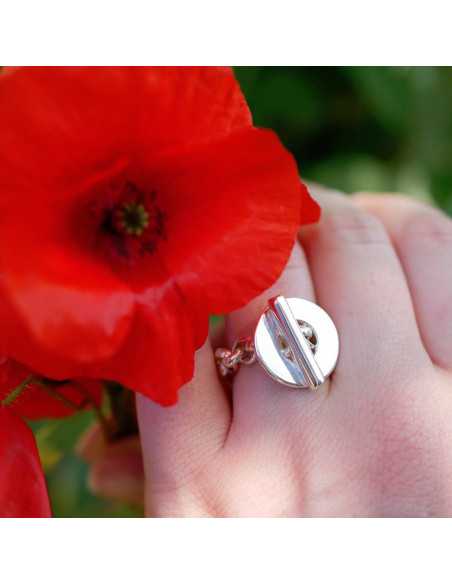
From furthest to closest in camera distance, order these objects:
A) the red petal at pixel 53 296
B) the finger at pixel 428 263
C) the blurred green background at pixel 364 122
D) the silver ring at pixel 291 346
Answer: the blurred green background at pixel 364 122
the finger at pixel 428 263
the silver ring at pixel 291 346
the red petal at pixel 53 296

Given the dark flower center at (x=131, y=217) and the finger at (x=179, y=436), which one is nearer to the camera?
the dark flower center at (x=131, y=217)

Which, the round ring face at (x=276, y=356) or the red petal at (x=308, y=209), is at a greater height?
the red petal at (x=308, y=209)

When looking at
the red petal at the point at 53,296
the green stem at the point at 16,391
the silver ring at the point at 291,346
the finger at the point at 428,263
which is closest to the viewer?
the red petal at the point at 53,296

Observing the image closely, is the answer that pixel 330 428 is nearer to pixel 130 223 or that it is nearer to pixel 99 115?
pixel 130 223

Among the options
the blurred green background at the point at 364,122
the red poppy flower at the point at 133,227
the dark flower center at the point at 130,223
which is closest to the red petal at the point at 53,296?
the red poppy flower at the point at 133,227

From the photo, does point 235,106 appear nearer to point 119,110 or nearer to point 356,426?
point 119,110

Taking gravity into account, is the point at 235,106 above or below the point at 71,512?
above

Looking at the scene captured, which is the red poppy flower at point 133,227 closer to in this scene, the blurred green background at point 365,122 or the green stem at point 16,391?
the green stem at point 16,391

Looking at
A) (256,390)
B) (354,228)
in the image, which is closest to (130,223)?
(256,390)
